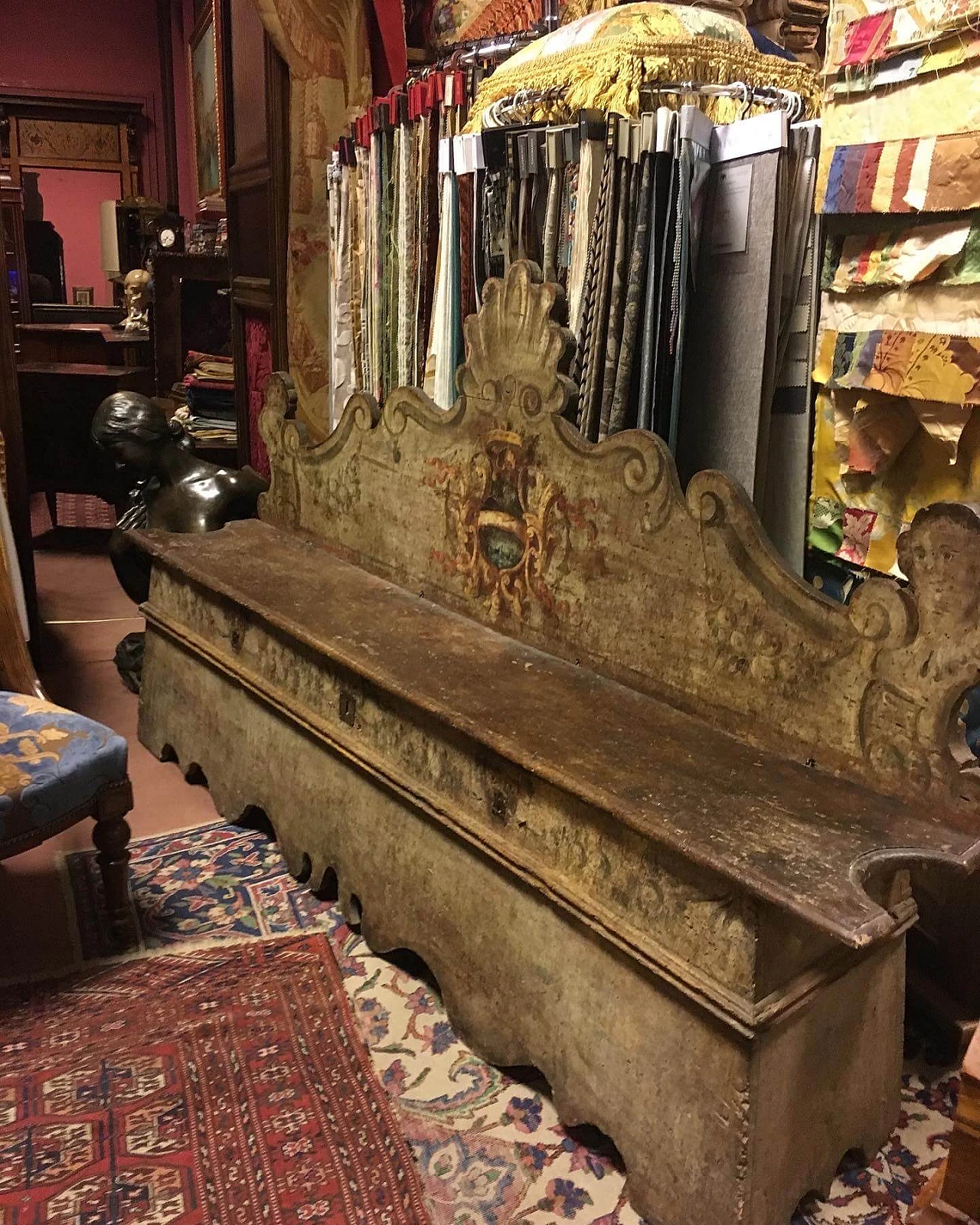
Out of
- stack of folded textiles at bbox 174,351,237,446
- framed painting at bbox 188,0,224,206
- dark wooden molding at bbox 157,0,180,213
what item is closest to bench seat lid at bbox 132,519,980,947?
stack of folded textiles at bbox 174,351,237,446

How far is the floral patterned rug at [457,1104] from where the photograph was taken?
1632 millimetres

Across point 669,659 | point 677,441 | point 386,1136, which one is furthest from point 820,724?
point 386,1136

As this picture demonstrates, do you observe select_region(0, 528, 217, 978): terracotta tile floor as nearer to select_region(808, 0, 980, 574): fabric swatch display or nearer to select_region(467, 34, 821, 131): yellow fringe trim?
select_region(808, 0, 980, 574): fabric swatch display

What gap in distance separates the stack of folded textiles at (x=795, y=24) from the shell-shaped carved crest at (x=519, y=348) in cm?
122

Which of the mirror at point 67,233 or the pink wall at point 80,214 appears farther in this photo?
the pink wall at point 80,214

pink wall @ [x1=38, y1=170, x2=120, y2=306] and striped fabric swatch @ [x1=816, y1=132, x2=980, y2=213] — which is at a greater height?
pink wall @ [x1=38, y1=170, x2=120, y2=306]

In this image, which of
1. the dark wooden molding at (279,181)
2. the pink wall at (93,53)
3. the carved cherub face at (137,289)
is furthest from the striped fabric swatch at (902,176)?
the pink wall at (93,53)

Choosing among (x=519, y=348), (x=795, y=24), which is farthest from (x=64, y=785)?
(x=795, y=24)

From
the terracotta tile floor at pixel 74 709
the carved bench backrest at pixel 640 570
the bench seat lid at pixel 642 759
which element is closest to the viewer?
the bench seat lid at pixel 642 759

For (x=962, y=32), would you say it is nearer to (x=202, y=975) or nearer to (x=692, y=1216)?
(x=692, y=1216)

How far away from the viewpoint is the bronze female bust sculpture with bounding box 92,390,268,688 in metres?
3.27

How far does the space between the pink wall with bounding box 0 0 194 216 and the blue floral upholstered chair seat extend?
6.41 meters

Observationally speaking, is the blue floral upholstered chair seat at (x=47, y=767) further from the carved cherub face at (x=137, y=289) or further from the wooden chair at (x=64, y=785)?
the carved cherub face at (x=137, y=289)

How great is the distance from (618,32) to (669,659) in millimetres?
1204
